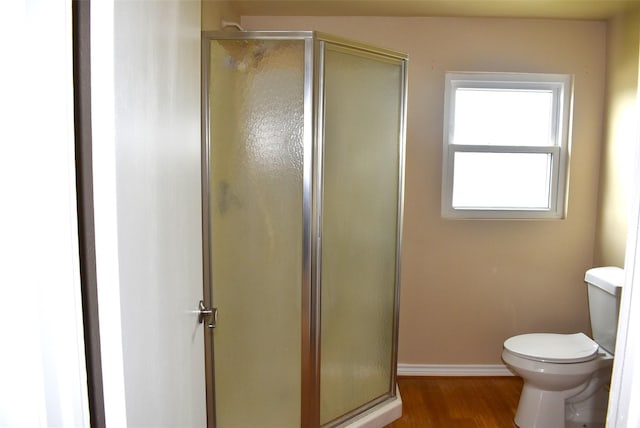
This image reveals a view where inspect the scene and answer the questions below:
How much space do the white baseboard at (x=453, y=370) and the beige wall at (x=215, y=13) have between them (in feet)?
7.62

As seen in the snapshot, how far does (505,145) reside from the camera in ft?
9.88

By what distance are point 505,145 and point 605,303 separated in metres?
1.09

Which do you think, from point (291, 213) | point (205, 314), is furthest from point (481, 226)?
point (205, 314)

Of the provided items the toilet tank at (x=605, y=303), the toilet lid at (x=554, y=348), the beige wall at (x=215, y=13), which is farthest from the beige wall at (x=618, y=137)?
the beige wall at (x=215, y=13)

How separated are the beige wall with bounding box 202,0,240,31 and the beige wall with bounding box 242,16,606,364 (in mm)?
359

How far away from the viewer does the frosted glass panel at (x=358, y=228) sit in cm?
222

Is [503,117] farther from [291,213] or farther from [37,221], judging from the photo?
[37,221]

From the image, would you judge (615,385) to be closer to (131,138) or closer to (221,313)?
(131,138)

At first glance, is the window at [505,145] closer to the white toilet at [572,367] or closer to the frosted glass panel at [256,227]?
the white toilet at [572,367]

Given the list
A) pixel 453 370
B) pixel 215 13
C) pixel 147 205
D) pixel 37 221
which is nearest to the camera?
pixel 37 221

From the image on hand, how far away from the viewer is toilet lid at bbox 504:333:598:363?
7.78ft

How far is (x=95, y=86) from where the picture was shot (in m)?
0.71

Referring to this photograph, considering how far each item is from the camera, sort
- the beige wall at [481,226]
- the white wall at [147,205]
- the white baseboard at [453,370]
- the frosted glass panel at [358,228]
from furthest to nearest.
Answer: the white baseboard at [453,370] → the beige wall at [481,226] → the frosted glass panel at [358,228] → the white wall at [147,205]

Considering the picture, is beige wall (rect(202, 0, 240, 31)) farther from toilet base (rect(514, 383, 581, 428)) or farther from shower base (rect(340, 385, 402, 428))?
toilet base (rect(514, 383, 581, 428))
